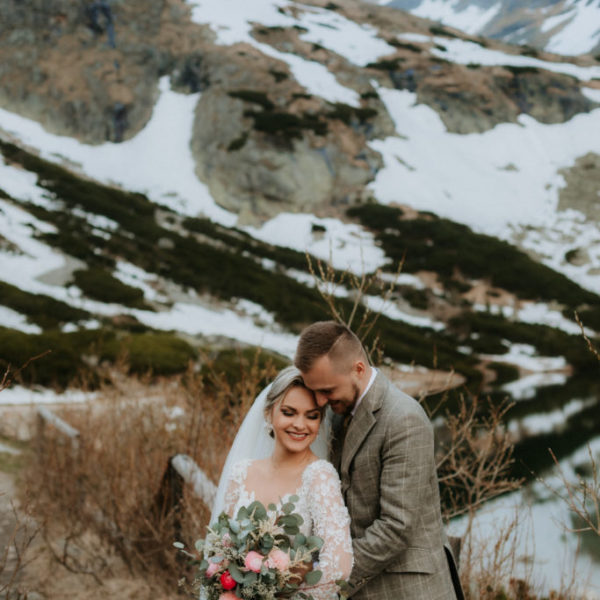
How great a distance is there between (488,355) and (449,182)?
85.2 feet

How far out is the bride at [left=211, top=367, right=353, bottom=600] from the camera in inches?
95.8

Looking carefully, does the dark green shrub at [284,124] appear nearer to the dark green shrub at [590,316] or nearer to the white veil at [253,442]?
the dark green shrub at [590,316]

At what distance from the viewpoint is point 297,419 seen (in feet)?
8.61

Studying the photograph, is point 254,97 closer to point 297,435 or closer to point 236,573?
point 297,435

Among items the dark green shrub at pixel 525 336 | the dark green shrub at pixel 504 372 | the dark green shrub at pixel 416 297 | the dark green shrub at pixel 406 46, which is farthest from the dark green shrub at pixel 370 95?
the dark green shrub at pixel 504 372

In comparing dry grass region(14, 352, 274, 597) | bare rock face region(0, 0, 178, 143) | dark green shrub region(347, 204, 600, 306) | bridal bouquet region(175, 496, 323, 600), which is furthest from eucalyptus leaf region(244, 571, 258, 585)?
bare rock face region(0, 0, 178, 143)

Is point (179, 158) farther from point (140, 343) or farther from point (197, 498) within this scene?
point (197, 498)

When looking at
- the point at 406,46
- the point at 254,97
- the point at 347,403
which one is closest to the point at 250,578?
the point at 347,403

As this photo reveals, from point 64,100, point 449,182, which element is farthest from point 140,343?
point 449,182

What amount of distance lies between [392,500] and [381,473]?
13 centimetres

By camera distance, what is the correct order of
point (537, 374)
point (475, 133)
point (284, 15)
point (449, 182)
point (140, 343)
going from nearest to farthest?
1. point (140, 343)
2. point (537, 374)
3. point (449, 182)
4. point (475, 133)
5. point (284, 15)

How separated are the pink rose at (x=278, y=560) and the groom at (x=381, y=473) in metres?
0.33

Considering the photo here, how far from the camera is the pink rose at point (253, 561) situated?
2188 millimetres

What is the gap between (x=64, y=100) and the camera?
52.4 m
